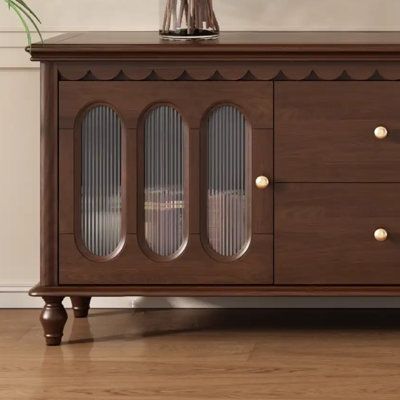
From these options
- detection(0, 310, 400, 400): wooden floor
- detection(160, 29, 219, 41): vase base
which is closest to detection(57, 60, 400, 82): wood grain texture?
detection(160, 29, 219, 41): vase base

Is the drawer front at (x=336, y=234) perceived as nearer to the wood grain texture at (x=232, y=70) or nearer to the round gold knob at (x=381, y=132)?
the round gold knob at (x=381, y=132)

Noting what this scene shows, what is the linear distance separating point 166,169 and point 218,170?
0.11 metres

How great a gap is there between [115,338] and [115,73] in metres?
0.57

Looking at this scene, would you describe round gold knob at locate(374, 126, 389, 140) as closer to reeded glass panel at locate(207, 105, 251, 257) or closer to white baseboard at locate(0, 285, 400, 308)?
reeded glass panel at locate(207, 105, 251, 257)

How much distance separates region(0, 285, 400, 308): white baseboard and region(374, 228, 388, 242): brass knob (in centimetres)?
45

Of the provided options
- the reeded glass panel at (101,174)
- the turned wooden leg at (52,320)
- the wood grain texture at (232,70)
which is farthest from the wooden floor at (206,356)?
the wood grain texture at (232,70)

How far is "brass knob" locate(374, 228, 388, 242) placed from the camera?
7.97ft

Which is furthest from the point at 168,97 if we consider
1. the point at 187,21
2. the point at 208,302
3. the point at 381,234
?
the point at 208,302

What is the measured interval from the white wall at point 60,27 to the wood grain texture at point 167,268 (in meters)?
0.43

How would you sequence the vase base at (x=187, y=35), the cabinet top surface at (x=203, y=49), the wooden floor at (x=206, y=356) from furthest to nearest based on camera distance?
the vase base at (x=187, y=35), the cabinet top surface at (x=203, y=49), the wooden floor at (x=206, y=356)

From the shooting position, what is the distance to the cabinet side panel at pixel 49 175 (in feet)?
7.99

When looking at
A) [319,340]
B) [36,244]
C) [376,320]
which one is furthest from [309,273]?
[36,244]

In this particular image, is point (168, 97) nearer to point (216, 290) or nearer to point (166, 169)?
point (166, 169)

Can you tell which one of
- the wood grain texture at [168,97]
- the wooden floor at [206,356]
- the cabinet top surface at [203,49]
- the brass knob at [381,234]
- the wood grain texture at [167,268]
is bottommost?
the wooden floor at [206,356]
